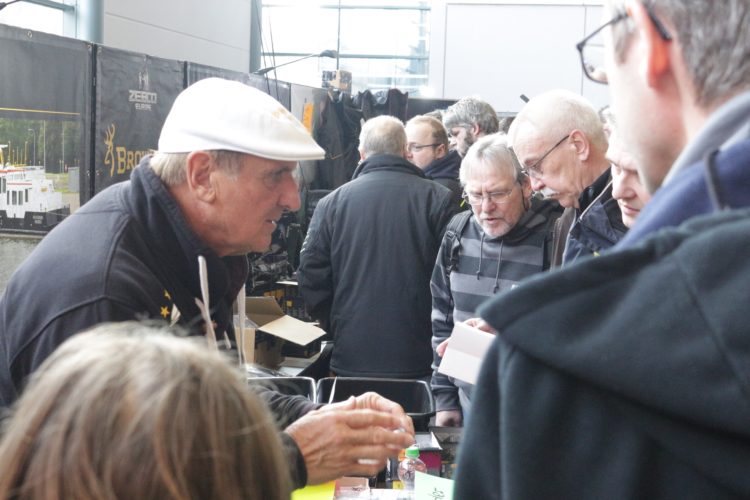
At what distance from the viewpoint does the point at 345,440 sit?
191 cm

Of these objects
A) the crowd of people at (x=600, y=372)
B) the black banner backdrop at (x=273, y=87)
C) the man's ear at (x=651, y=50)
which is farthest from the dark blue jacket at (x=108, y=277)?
the black banner backdrop at (x=273, y=87)

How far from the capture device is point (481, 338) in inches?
93.1

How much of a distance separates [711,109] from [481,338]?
1.51 meters

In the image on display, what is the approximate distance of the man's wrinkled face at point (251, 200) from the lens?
80.8 inches

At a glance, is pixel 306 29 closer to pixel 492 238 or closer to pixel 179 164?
pixel 492 238

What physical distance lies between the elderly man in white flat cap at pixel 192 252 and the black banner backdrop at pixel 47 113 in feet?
4.67

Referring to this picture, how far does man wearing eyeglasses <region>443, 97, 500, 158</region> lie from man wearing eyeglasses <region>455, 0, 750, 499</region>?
464cm

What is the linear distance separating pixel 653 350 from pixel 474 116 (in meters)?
4.87

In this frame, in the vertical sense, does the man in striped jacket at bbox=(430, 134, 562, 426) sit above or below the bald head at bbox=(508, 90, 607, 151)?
below

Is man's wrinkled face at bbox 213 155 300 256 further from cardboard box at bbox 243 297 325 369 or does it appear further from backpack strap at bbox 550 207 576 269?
cardboard box at bbox 243 297 325 369

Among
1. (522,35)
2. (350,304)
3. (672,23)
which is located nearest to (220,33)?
(522,35)

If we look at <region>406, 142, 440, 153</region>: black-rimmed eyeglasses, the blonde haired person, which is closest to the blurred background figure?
the blonde haired person

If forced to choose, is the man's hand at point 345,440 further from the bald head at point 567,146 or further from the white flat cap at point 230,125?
the bald head at point 567,146

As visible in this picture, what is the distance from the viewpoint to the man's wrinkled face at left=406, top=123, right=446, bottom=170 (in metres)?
5.41
